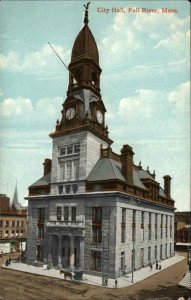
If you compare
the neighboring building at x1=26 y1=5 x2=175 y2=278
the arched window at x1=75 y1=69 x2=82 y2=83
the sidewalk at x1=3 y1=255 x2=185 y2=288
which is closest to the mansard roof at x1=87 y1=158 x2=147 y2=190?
the neighboring building at x1=26 y1=5 x2=175 y2=278

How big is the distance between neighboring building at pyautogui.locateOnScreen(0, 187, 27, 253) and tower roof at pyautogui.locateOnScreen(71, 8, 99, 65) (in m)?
25.7

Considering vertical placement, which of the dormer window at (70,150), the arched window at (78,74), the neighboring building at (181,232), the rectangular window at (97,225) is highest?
the arched window at (78,74)

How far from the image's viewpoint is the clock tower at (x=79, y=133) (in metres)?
31.2

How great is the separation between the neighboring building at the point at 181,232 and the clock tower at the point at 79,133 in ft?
103

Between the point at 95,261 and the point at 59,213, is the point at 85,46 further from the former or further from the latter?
the point at 95,261

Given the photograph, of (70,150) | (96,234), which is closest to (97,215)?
(96,234)

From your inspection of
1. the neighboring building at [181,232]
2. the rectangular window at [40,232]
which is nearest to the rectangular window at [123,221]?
the rectangular window at [40,232]

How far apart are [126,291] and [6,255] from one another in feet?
82.2

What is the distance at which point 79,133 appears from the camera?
3159 centimetres

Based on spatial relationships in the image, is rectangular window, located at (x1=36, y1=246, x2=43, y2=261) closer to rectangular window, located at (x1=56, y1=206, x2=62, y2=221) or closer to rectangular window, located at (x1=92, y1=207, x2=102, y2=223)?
rectangular window, located at (x1=56, y1=206, x2=62, y2=221)

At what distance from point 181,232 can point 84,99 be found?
3659 cm

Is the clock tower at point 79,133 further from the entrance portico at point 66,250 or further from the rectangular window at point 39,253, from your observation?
the rectangular window at point 39,253

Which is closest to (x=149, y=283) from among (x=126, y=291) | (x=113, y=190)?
(x=126, y=291)

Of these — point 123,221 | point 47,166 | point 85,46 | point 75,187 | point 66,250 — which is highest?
point 85,46
